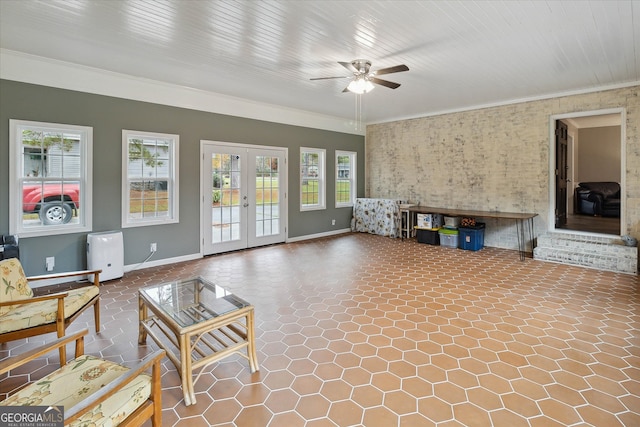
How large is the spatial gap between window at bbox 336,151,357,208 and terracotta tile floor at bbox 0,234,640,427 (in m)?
3.88

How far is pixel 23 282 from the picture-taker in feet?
8.95

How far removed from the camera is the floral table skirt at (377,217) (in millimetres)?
7785

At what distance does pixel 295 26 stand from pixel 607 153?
11.0 metres

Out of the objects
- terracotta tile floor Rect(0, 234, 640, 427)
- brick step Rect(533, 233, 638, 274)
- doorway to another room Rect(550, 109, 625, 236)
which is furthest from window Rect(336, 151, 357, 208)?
doorway to another room Rect(550, 109, 625, 236)

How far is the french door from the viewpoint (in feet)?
19.7

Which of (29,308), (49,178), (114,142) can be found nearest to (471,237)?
(114,142)

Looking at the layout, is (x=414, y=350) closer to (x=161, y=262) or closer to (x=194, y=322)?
(x=194, y=322)

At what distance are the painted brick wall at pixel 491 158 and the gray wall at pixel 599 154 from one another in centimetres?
579

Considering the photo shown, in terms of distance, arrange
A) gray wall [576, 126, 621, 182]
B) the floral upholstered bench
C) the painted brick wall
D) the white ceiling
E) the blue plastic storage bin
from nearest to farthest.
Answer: the floral upholstered bench, the white ceiling, the painted brick wall, the blue plastic storage bin, gray wall [576, 126, 621, 182]

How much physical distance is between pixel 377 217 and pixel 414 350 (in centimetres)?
560

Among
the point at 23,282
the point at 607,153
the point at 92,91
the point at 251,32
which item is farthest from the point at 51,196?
the point at 607,153

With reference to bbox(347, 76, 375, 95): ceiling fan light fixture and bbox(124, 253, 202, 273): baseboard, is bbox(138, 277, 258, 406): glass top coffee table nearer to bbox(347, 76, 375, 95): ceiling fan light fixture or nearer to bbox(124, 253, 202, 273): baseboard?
bbox(124, 253, 202, 273): baseboard

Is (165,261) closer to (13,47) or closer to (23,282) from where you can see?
(23,282)

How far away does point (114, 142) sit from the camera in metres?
4.88
